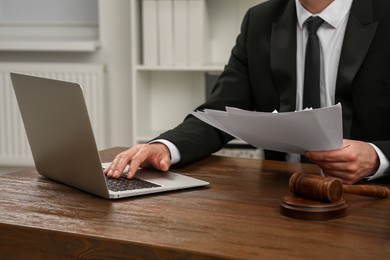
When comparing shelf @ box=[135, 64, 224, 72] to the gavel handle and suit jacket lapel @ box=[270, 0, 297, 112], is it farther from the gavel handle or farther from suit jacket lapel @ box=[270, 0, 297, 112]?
the gavel handle

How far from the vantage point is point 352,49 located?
1.82 m

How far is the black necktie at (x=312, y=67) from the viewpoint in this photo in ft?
6.19

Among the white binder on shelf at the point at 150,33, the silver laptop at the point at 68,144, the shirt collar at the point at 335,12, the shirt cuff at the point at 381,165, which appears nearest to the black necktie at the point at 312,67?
the shirt collar at the point at 335,12

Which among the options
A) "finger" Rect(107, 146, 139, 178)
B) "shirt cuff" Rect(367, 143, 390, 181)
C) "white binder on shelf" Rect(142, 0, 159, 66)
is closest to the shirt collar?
"shirt cuff" Rect(367, 143, 390, 181)

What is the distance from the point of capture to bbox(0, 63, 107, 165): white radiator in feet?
12.1

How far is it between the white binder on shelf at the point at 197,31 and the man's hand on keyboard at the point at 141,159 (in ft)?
5.56

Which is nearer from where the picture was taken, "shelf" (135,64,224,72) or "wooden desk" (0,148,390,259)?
"wooden desk" (0,148,390,259)

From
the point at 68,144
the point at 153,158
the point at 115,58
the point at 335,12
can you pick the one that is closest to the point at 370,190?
the point at 153,158

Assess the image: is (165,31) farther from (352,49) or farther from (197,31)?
(352,49)

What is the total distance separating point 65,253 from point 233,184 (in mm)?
478

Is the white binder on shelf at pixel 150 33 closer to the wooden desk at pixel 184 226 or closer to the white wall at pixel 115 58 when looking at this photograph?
the white wall at pixel 115 58

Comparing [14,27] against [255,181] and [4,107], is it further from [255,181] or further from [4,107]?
[255,181]

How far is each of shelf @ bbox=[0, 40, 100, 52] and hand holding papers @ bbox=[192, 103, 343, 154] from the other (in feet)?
7.31

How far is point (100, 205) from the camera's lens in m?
1.28
